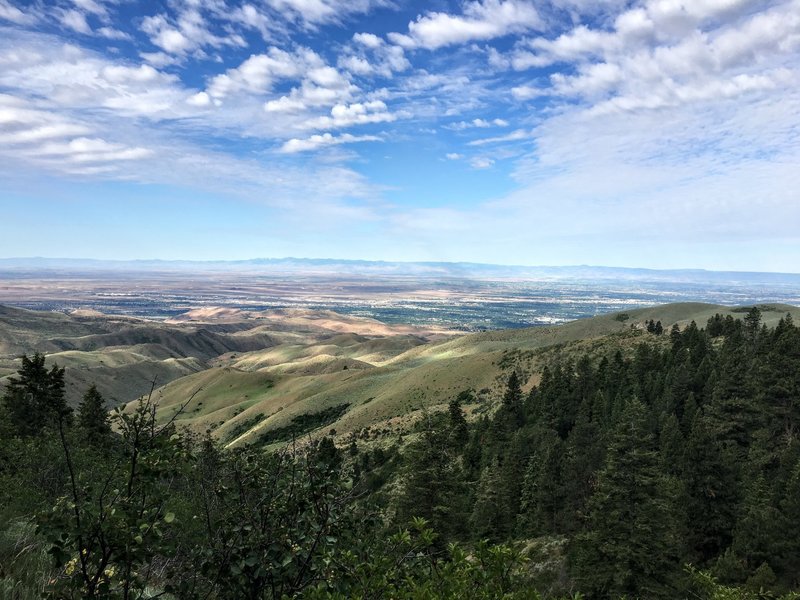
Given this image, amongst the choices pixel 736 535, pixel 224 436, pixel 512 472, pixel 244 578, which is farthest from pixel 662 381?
pixel 224 436

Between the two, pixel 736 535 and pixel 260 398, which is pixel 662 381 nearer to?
pixel 736 535

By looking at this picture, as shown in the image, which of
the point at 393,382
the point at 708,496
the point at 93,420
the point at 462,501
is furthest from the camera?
the point at 393,382

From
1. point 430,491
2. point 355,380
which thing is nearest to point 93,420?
point 430,491

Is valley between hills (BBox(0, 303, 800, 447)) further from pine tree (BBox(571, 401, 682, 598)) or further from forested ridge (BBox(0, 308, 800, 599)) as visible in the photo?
pine tree (BBox(571, 401, 682, 598))

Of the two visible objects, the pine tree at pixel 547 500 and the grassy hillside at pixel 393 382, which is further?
the grassy hillside at pixel 393 382

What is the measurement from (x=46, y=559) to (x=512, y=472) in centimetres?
3766

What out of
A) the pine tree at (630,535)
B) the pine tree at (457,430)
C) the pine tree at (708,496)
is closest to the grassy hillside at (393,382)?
the pine tree at (457,430)

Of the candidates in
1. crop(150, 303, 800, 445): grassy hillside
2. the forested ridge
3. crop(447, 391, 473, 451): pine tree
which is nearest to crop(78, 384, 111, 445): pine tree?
the forested ridge

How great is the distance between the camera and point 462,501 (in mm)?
35938

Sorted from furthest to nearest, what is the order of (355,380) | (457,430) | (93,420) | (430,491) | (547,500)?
1. (355,380)
2. (457,430)
3. (93,420)
4. (547,500)
5. (430,491)

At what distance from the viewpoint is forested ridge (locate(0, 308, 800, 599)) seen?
18.8ft

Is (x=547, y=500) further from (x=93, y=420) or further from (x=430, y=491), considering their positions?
(x=93, y=420)

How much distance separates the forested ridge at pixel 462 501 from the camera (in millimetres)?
5738

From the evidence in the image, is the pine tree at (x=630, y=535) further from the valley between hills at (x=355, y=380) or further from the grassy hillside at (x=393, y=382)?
the grassy hillside at (x=393, y=382)
